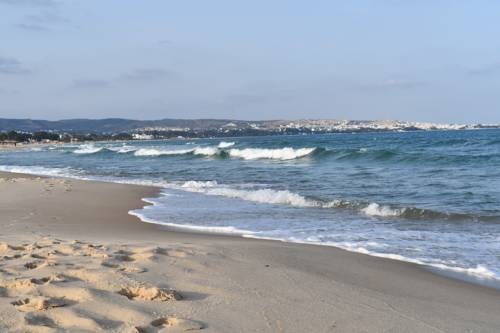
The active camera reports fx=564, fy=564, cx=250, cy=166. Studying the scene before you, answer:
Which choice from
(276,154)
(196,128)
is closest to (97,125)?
(196,128)

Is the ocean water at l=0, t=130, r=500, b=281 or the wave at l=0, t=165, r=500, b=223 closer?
the ocean water at l=0, t=130, r=500, b=281

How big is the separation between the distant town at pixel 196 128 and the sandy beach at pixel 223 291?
118888mm

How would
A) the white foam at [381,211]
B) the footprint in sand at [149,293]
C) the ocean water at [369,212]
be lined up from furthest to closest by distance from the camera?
1. the white foam at [381,211]
2. the ocean water at [369,212]
3. the footprint in sand at [149,293]

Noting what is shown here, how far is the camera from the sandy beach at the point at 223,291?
12.6ft

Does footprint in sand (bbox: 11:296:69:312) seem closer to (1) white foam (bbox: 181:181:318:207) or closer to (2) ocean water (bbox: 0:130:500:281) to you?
(2) ocean water (bbox: 0:130:500:281)

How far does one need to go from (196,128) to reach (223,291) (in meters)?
179

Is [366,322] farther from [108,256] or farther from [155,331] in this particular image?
[108,256]

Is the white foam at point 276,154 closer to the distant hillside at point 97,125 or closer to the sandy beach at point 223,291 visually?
the sandy beach at point 223,291

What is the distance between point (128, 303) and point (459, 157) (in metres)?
23.9

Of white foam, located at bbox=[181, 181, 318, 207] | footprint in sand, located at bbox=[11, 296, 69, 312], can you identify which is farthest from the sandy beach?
white foam, located at bbox=[181, 181, 318, 207]

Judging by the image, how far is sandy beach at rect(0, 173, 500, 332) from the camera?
385 centimetres

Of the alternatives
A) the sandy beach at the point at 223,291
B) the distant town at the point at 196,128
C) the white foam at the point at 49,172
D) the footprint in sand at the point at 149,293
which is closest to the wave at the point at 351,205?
the sandy beach at the point at 223,291

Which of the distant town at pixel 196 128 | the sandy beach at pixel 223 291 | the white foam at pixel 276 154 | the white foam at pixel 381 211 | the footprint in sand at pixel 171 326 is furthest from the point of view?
the distant town at pixel 196 128

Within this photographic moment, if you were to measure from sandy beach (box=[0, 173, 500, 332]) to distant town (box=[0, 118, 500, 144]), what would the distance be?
118888 mm
